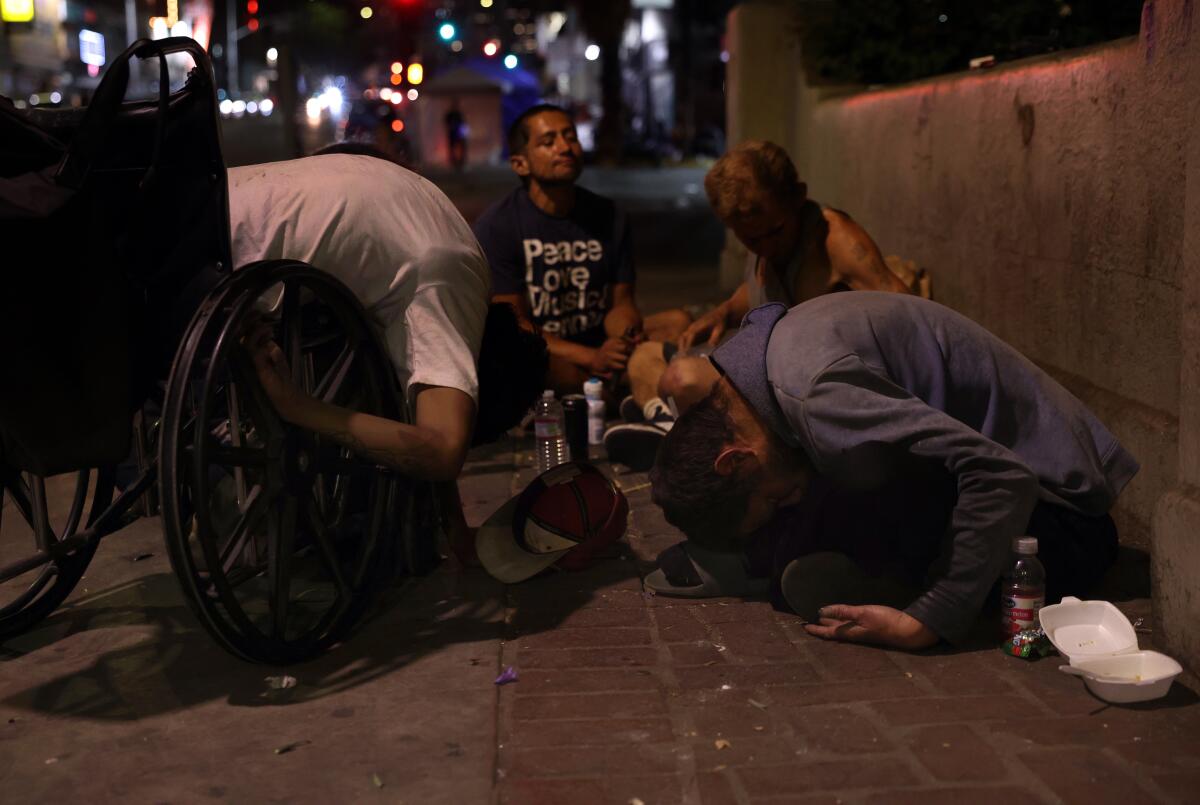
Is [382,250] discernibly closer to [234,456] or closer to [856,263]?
[234,456]

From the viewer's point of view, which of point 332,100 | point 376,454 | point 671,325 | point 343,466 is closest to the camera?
point 376,454

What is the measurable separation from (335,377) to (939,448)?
1.66m

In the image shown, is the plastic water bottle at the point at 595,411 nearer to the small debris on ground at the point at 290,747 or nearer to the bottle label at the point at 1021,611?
the bottle label at the point at 1021,611

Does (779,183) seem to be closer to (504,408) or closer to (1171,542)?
(504,408)

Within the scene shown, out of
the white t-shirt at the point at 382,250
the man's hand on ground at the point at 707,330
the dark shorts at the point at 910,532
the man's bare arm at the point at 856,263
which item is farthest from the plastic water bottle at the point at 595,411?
the dark shorts at the point at 910,532

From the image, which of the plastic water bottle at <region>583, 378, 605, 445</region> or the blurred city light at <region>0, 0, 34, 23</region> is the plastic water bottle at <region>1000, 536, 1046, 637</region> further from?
the blurred city light at <region>0, 0, 34, 23</region>

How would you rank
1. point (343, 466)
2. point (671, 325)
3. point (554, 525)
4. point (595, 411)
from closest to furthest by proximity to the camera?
point (343, 466) → point (554, 525) → point (595, 411) → point (671, 325)

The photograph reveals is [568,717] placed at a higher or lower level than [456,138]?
lower

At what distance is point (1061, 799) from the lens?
8.87ft

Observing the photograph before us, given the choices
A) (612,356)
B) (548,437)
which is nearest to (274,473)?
(548,437)

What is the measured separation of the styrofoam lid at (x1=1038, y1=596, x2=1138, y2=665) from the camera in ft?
11.0

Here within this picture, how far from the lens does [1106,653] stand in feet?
11.0

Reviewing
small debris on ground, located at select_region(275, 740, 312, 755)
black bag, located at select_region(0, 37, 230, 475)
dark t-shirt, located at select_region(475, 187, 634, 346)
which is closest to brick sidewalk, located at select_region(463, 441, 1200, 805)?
small debris on ground, located at select_region(275, 740, 312, 755)

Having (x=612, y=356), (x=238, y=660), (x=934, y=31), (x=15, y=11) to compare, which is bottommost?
(x=238, y=660)
